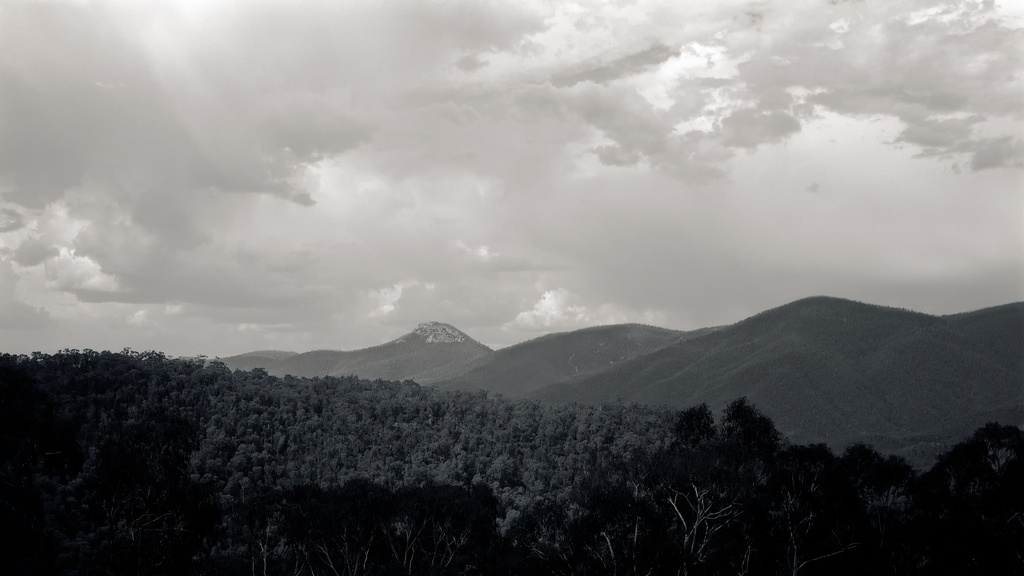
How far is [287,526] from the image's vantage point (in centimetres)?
6191

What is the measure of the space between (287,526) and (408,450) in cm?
7074

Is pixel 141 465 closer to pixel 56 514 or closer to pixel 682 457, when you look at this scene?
pixel 56 514

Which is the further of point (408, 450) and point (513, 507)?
point (408, 450)

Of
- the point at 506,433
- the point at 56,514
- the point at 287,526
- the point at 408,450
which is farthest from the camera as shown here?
the point at 506,433

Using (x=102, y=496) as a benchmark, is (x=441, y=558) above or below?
below

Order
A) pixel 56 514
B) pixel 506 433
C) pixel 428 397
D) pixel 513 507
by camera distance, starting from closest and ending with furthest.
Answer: pixel 56 514, pixel 513 507, pixel 506 433, pixel 428 397

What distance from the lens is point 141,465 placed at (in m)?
58.8

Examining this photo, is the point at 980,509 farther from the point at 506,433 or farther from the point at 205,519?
the point at 506,433

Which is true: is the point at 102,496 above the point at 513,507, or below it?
above

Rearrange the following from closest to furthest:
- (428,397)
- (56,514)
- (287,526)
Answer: (287,526), (56,514), (428,397)

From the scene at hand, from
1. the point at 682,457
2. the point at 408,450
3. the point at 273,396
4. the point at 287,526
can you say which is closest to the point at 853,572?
the point at 682,457

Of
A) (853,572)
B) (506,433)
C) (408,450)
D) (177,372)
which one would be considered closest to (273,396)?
(177,372)

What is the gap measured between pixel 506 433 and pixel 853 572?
8852 cm

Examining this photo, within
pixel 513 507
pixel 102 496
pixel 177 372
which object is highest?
pixel 177 372
